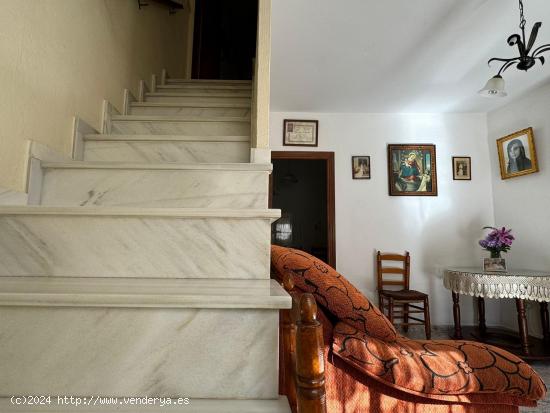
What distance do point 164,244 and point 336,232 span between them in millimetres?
3128

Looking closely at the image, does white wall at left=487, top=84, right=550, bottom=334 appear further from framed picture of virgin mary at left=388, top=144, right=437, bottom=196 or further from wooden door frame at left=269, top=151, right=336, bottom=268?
wooden door frame at left=269, top=151, right=336, bottom=268

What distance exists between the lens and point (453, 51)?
267cm

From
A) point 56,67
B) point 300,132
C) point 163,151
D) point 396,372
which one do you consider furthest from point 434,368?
point 300,132

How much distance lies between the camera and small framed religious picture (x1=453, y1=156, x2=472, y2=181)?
12.9 ft

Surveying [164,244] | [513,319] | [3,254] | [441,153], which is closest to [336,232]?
[441,153]

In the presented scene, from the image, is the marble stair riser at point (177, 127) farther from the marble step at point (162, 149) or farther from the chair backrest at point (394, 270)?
the chair backrest at point (394, 270)

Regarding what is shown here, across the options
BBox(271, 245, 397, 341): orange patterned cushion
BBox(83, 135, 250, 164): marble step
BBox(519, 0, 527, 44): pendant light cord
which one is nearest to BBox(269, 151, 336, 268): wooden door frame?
BBox(519, 0, 527, 44): pendant light cord

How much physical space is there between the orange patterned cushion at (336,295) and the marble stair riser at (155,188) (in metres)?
0.28

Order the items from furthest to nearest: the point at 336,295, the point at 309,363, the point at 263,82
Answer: the point at 263,82 → the point at 336,295 → the point at 309,363

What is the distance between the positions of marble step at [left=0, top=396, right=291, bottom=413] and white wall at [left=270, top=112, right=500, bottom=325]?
3.33 m

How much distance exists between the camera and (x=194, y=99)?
2592 millimetres

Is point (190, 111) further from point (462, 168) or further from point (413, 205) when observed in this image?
point (462, 168)

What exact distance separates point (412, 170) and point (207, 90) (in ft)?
8.80

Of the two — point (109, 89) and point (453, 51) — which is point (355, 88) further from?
point (109, 89)
